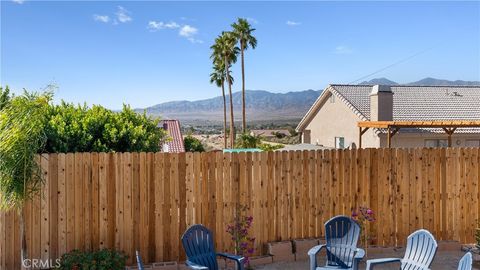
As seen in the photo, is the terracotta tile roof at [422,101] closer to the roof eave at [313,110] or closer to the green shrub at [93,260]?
the roof eave at [313,110]

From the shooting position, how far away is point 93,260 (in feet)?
20.7

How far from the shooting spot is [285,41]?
38.5 meters

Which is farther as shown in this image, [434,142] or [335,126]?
[335,126]

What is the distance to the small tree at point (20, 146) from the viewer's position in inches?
225

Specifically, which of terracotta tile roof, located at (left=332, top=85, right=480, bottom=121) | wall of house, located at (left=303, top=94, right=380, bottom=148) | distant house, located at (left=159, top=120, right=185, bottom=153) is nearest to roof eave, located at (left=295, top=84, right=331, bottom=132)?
wall of house, located at (left=303, top=94, right=380, bottom=148)

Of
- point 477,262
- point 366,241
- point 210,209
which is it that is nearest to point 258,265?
point 210,209

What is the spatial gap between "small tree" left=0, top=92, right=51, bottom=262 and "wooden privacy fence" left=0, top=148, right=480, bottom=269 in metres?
0.54

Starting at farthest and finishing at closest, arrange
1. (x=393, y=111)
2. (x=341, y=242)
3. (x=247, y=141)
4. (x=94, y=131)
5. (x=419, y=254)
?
1. (x=247, y=141)
2. (x=393, y=111)
3. (x=94, y=131)
4. (x=341, y=242)
5. (x=419, y=254)

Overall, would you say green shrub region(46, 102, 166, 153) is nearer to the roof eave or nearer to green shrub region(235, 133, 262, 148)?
the roof eave

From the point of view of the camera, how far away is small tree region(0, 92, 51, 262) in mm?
5707

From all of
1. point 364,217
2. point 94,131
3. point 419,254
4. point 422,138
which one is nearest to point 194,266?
point 419,254

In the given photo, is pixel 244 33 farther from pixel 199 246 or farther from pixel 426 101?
pixel 199 246

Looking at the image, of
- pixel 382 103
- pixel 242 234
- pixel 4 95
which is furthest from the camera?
pixel 382 103

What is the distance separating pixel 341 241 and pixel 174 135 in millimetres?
26134
